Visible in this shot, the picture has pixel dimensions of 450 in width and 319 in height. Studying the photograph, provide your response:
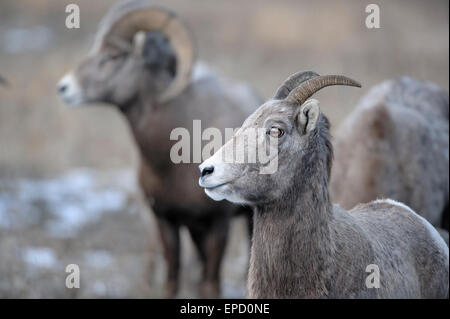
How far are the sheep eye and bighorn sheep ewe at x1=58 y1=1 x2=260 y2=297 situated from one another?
10.2 feet

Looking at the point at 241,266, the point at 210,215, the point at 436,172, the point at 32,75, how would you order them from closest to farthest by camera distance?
the point at 436,172 < the point at 210,215 < the point at 241,266 < the point at 32,75

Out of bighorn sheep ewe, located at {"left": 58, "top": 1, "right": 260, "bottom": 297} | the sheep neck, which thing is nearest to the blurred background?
bighorn sheep ewe, located at {"left": 58, "top": 1, "right": 260, "bottom": 297}

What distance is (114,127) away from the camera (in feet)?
49.7

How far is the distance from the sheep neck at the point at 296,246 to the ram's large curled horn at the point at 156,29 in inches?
140

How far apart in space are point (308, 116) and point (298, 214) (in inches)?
24.1

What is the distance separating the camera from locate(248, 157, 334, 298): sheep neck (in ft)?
12.8

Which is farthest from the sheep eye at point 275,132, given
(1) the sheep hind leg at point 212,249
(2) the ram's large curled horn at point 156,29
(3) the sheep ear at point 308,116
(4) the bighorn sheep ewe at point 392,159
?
(2) the ram's large curled horn at point 156,29

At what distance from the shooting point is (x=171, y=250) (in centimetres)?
721

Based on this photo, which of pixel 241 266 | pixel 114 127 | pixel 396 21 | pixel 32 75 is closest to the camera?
pixel 241 266

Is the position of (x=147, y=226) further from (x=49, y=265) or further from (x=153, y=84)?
(x=153, y=84)

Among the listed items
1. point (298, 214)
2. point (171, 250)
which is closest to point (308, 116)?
point (298, 214)

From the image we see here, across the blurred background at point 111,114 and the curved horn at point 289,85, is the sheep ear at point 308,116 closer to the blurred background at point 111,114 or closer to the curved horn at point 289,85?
the curved horn at point 289,85
